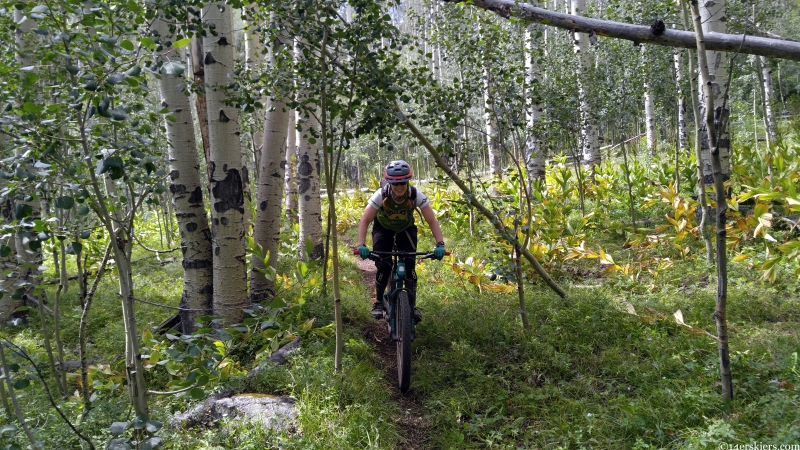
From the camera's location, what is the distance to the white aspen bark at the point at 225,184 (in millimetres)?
4430

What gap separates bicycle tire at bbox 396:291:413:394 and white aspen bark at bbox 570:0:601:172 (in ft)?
17.4

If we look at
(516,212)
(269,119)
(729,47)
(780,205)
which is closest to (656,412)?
(516,212)

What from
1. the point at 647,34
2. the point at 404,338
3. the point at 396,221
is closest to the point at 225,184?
the point at 396,221

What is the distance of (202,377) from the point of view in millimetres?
2066

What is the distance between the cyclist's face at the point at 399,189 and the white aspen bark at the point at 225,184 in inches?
58.0

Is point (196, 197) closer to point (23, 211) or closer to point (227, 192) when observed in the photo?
point (227, 192)

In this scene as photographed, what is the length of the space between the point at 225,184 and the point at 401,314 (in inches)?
81.6

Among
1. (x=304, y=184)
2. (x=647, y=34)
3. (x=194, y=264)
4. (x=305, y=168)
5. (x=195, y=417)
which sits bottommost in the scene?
(x=195, y=417)

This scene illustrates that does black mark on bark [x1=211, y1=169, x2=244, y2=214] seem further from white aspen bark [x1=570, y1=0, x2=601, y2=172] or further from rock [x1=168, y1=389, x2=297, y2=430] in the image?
white aspen bark [x1=570, y1=0, x2=601, y2=172]

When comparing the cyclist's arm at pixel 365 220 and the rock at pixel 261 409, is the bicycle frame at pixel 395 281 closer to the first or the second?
the cyclist's arm at pixel 365 220

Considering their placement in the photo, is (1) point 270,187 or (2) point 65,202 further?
(1) point 270,187

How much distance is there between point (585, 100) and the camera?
317 inches

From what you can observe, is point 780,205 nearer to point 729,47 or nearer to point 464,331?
point 729,47

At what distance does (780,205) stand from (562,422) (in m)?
4.34
